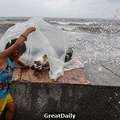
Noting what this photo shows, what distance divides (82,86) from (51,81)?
1.53 feet

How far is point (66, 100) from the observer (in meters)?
5.62

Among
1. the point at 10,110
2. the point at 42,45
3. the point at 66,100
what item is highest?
the point at 42,45

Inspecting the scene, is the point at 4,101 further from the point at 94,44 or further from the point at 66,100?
the point at 94,44

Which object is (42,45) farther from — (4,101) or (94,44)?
(94,44)

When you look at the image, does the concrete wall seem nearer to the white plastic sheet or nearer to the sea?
the white plastic sheet

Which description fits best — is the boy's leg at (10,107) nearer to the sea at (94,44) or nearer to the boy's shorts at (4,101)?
the boy's shorts at (4,101)

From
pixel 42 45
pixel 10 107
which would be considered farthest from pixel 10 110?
pixel 42 45

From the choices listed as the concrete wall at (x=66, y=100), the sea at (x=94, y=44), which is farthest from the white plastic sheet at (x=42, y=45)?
the sea at (x=94, y=44)

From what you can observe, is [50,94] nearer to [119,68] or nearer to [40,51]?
[40,51]

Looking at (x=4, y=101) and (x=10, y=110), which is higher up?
(x=4, y=101)

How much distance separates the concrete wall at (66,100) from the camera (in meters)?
5.56

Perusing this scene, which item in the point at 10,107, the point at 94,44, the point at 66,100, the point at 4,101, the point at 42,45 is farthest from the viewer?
the point at 94,44

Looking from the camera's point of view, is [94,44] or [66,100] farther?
[94,44]

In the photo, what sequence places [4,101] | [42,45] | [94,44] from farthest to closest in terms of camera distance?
[94,44], [42,45], [4,101]
